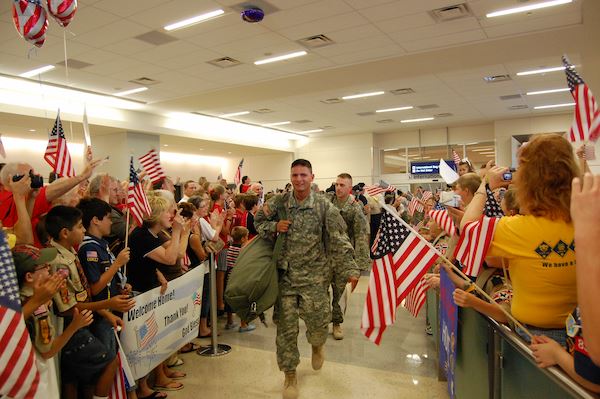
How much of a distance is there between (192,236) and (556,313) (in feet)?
12.2

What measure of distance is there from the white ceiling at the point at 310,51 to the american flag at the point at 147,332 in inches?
183

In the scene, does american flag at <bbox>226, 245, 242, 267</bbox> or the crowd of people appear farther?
american flag at <bbox>226, 245, 242, 267</bbox>

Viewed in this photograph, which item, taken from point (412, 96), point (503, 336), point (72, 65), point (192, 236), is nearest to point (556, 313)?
point (503, 336)

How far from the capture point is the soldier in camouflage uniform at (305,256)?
3.87 meters

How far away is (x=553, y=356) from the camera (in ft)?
5.07

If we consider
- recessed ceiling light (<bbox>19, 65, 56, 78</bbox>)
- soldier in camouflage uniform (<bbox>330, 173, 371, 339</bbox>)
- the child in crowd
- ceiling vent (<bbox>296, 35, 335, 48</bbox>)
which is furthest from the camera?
recessed ceiling light (<bbox>19, 65, 56, 78</bbox>)

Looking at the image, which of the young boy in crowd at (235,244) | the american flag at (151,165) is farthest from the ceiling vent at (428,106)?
the american flag at (151,165)

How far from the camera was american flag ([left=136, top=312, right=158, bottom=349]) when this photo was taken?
335cm

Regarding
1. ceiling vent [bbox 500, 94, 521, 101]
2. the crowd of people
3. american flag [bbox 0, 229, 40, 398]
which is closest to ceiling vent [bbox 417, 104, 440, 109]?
ceiling vent [bbox 500, 94, 521, 101]

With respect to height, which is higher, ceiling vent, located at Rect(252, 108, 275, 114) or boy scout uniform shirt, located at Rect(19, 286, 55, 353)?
ceiling vent, located at Rect(252, 108, 275, 114)

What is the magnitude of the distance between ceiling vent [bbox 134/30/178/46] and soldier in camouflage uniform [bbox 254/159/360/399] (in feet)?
15.4

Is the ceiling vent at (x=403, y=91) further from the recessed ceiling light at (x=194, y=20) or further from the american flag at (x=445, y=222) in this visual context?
the american flag at (x=445, y=222)

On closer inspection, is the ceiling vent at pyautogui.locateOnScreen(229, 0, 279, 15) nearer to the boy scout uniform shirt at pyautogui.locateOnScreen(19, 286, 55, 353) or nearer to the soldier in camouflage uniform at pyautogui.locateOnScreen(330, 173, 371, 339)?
the soldier in camouflage uniform at pyautogui.locateOnScreen(330, 173, 371, 339)

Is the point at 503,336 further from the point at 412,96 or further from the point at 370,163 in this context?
the point at 370,163
